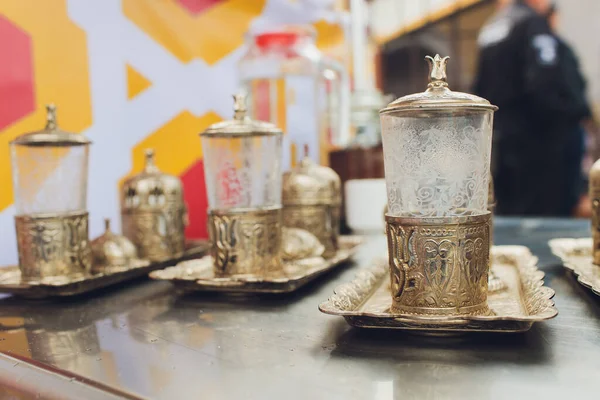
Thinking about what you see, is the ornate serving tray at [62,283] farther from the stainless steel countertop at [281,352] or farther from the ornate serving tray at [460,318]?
the ornate serving tray at [460,318]

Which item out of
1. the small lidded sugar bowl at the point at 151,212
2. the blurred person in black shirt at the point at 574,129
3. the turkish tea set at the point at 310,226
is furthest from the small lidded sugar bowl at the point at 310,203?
the blurred person in black shirt at the point at 574,129

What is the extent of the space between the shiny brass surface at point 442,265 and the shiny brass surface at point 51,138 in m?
0.67

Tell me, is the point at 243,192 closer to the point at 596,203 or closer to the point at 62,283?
the point at 62,283

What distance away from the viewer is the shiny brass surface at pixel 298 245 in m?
1.29

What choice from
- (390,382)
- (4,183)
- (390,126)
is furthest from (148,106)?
(390,382)

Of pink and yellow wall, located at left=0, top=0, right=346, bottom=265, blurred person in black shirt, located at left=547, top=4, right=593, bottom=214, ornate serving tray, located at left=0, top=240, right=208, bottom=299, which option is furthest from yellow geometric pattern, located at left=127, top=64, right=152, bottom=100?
blurred person in black shirt, located at left=547, top=4, right=593, bottom=214

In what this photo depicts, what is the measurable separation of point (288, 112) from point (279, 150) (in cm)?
113

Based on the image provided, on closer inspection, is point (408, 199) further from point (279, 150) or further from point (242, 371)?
point (279, 150)

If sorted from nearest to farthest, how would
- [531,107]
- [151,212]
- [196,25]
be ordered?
[151,212], [196,25], [531,107]

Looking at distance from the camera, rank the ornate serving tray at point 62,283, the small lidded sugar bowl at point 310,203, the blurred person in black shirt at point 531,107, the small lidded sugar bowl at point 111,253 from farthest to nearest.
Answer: the blurred person in black shirt at point 531,107 → the small lidded sugar bowl at point 310,203 → the small lidded sugar bowl at point 111,253 → the ornate serving tray at point 62,283

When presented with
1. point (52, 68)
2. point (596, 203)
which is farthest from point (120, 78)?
point (596, 203)

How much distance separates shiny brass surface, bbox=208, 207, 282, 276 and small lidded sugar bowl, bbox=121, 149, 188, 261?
35cm

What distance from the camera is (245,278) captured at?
106cm

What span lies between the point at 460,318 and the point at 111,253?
80 cm
